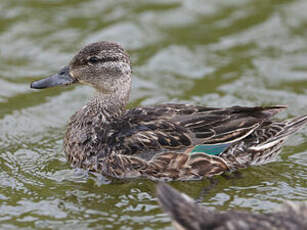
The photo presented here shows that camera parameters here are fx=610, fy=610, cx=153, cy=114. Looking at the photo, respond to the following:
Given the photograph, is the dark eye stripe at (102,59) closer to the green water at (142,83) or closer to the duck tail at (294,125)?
the green water at (142,83)

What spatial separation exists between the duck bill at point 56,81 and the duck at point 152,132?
2cm

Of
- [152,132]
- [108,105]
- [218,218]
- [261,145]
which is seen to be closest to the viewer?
[218,218]

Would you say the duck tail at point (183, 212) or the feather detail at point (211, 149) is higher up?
the feather detail at point (211, 149)

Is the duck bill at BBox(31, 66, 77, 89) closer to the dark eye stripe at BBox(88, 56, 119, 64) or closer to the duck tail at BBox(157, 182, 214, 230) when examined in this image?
→ the dark eye stripe at BBox(88, 56, 119, 64)

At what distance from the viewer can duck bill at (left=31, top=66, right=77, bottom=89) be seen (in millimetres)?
9234

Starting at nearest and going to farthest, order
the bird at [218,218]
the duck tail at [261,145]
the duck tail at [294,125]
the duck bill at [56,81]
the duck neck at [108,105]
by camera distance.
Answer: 1. the bird at [218,218]
2. the duck tail at [261,145]
3. the duck tail at [294,125]
4. the duck bill at [56,81]
5. the duck neck at [108,105]

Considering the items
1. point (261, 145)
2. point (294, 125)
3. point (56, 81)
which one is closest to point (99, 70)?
point (56, 81)

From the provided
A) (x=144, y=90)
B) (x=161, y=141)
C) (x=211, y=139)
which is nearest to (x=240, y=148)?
(x=211, y=139)

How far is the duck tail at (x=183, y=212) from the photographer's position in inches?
246

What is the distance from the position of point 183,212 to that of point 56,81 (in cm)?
379

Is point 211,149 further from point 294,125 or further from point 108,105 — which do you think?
point 108,105

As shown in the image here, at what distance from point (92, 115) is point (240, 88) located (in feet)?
11.2

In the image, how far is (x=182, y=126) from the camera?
8.73m

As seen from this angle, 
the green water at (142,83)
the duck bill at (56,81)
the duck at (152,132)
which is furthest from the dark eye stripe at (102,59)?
the green water at (142,83)
